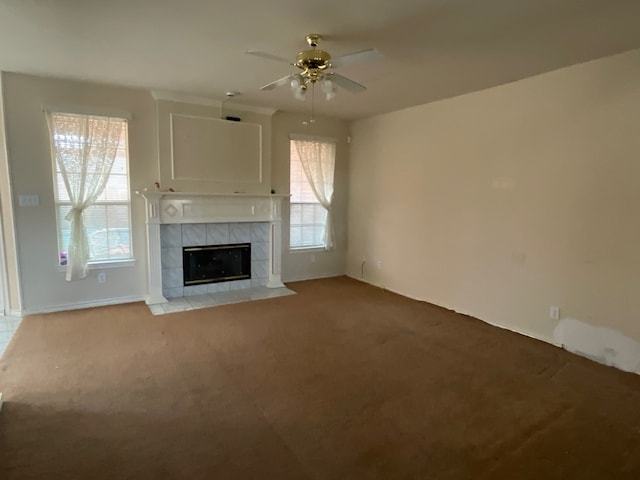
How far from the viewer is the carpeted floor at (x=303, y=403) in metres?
1.99

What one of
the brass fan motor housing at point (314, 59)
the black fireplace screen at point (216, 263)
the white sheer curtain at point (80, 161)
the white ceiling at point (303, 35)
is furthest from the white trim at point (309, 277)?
the brass fan motor housing at point (314, 59)

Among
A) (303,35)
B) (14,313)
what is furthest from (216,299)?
(303,35)

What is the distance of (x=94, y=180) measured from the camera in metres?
4.30

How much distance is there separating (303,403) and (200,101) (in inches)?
155

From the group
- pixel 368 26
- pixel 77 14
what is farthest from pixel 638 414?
pixel 77 14

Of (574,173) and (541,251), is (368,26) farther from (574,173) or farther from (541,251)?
(541,251)

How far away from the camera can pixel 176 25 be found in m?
2.63

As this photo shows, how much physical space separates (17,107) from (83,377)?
301 centimetres

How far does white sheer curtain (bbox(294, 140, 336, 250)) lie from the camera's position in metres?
5.82

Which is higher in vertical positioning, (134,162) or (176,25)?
(176,25)

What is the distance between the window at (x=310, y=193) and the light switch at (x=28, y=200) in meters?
3.17

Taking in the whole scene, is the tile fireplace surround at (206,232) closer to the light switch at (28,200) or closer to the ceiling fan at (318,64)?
the light switch at (28,200)

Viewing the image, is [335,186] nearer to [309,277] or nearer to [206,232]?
[309,277]

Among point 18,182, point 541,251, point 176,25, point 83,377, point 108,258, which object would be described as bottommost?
point 83,377
